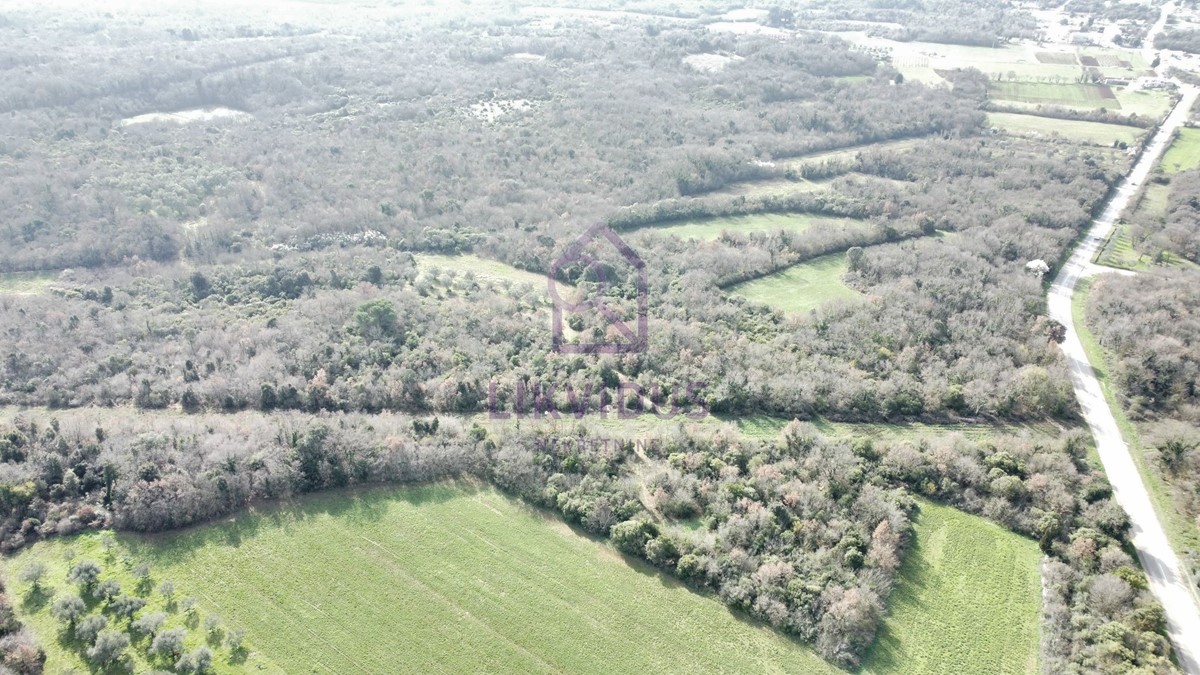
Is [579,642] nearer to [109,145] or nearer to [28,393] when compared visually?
[28,393]

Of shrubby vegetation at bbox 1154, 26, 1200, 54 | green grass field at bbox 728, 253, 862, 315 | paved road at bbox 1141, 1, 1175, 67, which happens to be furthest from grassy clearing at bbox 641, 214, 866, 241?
shrubby vegetation at bbox 1154, 26, 1200, 54

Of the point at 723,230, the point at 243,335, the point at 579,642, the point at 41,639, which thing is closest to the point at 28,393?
the point at 243,335

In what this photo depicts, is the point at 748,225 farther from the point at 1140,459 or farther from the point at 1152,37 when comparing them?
the point at 1152,37

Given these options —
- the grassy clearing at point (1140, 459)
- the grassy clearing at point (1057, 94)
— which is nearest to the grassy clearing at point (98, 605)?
the grassy clearing at point (1140, 459)

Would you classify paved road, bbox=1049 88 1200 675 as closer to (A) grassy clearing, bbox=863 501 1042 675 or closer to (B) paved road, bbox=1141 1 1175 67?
(A) grassy clearing, bbox=863 501 1042 675

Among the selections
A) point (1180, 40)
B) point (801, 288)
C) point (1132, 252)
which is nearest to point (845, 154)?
point (1132, 252)

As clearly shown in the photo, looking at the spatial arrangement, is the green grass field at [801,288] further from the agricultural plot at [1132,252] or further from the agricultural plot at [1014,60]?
the agricultural plot at [1014,60]
